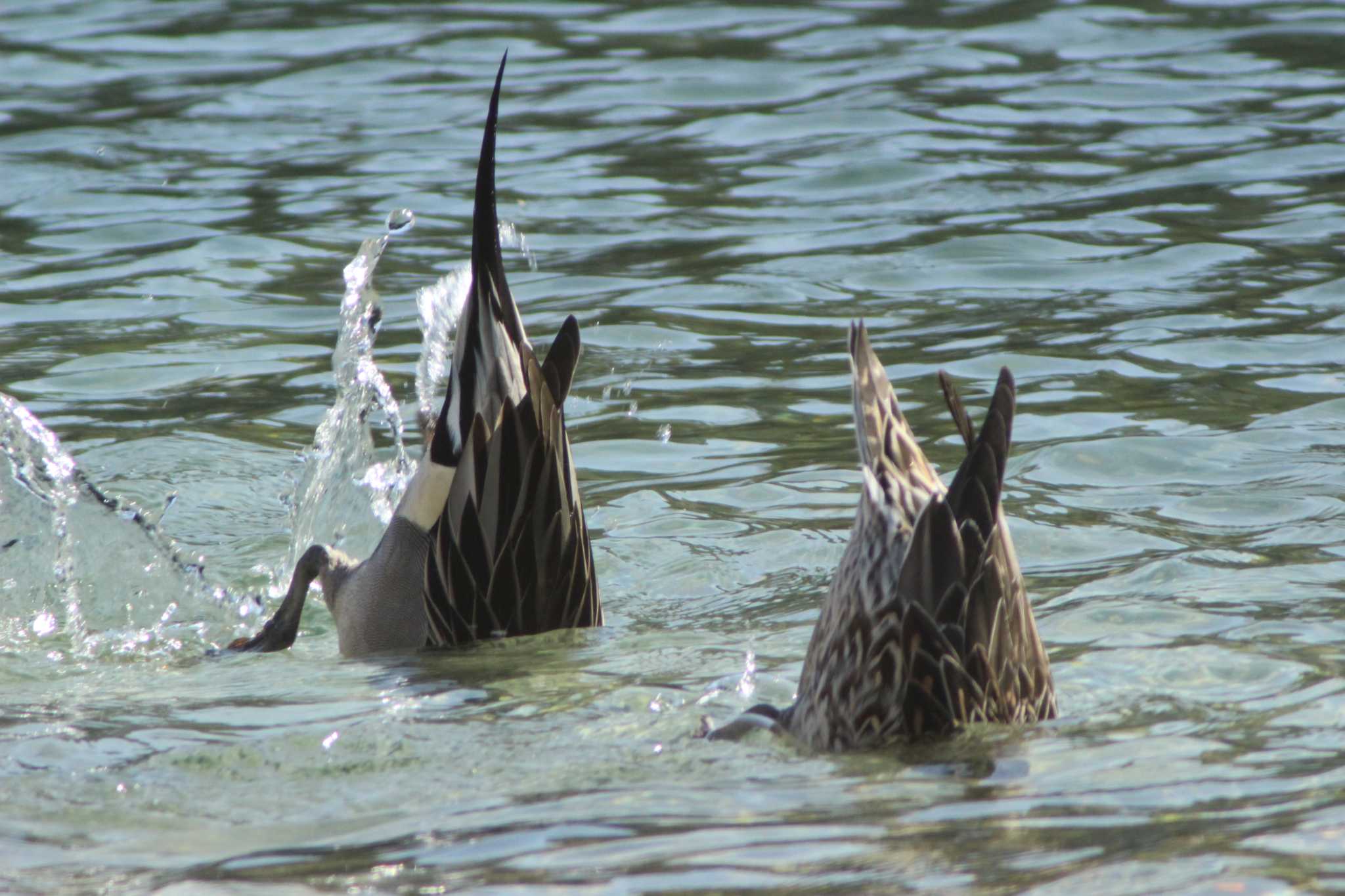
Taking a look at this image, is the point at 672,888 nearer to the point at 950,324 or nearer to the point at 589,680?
the point at 589,680

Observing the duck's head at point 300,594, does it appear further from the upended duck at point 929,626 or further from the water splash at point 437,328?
the upended duck at point 929,626

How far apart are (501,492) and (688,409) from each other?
207cm

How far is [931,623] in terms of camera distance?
3.97 m

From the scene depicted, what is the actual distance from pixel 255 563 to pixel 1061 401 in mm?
2835

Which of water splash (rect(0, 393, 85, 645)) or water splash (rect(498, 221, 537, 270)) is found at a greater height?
A: water splash (rect(498, 221, 537, 270))

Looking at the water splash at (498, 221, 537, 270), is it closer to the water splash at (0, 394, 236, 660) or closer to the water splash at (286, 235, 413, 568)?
the water splash at (286, 235, 413, 568)

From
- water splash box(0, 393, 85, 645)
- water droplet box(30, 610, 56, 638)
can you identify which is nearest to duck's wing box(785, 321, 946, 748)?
water droplet box(30, 610, 56, 638)

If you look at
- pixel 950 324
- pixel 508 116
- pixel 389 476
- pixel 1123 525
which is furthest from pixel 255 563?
pixel 508 116

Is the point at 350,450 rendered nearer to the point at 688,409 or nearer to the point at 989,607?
the point at 688,409

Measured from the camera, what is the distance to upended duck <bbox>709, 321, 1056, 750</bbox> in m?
3.92

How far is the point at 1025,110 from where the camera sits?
1085 cm

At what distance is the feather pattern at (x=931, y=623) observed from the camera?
3.92 metres

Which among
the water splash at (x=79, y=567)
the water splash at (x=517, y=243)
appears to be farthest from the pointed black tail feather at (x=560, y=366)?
the water splash at (x=517, y=243)

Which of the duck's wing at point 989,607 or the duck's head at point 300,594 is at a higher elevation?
the duck's wing at point 989,607
